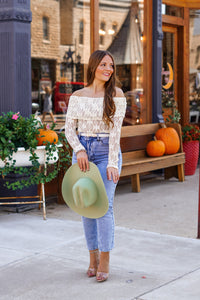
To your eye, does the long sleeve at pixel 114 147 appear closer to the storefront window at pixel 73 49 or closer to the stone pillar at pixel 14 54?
the stone pillar at pixel 14 54

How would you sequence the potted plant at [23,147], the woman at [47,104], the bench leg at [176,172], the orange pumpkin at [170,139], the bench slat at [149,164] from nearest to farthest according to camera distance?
the potted plant at [23,147]
the bench slat at [149,164]
the woman at [47,104]
the orange pumpkin at [170,139]
the bench leg at [176,172]

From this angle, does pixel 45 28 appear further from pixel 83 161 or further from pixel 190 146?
pixel 83 161

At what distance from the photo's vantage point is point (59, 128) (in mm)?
8234

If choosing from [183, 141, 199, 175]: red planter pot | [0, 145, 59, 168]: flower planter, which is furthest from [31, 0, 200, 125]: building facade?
[0, 145, 59, 168]: flower planter

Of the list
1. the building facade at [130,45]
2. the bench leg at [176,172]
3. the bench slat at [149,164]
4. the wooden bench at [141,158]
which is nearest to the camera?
the bench slat at [149,164]

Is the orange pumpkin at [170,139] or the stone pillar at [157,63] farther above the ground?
the stone pillar at [157,63]

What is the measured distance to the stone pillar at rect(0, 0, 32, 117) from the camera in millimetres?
6852

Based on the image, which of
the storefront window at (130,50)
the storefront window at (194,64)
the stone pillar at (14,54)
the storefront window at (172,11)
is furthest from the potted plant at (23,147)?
the storefront window at (194,64)

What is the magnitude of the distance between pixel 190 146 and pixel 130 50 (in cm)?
200

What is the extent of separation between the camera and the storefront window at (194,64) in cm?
1161

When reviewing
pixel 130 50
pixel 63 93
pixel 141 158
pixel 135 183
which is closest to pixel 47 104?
pixel 63 93

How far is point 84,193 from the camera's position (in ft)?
13.5

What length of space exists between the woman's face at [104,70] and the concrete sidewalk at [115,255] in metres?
1.55

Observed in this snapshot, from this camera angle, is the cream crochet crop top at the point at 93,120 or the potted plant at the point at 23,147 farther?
the potted plant at the point at 23,147
